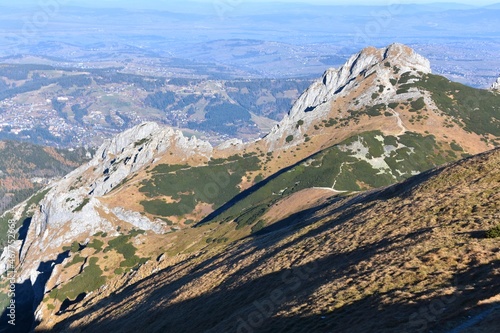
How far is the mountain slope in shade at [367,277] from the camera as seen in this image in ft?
86.3

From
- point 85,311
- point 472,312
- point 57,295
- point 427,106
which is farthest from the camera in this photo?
point 427,106

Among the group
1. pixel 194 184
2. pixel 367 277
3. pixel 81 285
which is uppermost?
pixel 367 277

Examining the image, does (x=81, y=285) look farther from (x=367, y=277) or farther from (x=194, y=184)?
(x=367, y=277)

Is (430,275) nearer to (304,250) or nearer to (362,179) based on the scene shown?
(304,250)

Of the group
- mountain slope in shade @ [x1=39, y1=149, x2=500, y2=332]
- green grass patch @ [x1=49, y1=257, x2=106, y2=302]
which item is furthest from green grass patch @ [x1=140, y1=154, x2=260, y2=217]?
mountain slope in shade @ [x1=39, y1=149, x2=500, y2=332]

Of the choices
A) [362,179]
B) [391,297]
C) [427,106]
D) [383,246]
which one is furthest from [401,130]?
[391,297]

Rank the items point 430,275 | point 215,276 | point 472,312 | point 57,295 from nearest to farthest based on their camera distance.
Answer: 1. point 472,312
2. point 430,275
3. point 215,276
4. point 57,295

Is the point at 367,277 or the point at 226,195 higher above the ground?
the point at 367,277

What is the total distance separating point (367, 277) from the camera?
32.8 meters

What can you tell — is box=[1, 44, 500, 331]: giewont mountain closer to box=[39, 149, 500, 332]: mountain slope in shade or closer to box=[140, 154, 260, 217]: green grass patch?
box=[140, 154, 260, 217]: green grass patch

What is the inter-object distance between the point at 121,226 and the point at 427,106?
133m

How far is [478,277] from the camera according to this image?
26859 mm

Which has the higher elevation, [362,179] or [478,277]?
[478,277]

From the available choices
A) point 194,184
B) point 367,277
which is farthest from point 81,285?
point 367,277
